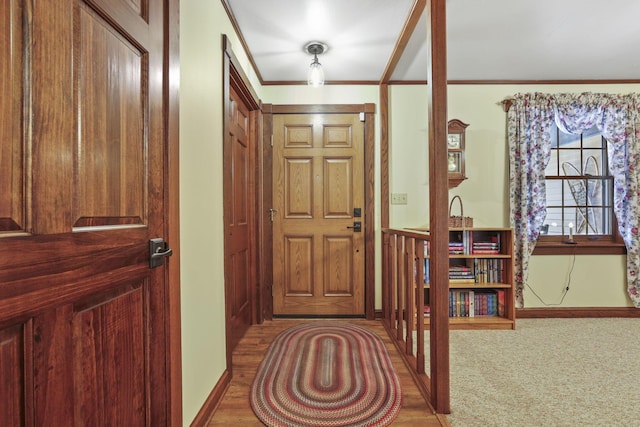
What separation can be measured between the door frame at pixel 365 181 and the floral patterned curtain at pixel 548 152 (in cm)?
134

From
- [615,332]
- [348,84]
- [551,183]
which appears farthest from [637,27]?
[615,332]

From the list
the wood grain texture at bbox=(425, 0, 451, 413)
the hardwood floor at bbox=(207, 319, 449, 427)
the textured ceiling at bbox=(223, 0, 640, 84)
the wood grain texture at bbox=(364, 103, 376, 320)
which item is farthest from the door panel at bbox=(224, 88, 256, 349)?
the wood grain texture at bbox=(425, 0, 451, 413)

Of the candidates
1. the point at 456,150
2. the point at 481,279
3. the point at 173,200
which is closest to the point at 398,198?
the point at 456,150

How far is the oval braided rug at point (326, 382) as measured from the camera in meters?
1.58

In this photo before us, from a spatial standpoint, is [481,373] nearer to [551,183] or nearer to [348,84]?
[551,183]

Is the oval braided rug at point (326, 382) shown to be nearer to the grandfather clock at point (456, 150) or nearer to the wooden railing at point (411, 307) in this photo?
the wooden railing at point (411, 307)

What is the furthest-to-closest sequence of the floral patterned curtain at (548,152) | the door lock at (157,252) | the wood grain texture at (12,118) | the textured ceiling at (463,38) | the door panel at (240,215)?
the floral patterned curtain at (548,152) < the door panel at (240,215) < the textured ceiling at (463,38) < the door lock at (157,252) < the wood grain texture at (12,118)

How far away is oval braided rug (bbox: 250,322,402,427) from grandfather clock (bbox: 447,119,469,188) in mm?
1645

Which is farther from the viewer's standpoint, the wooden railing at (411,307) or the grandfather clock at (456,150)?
the grandfather clock at (456,150)

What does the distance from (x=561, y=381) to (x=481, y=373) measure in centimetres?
44

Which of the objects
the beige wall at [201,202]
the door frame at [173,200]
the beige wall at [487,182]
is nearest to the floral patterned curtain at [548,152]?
the beige wall at [487,182]

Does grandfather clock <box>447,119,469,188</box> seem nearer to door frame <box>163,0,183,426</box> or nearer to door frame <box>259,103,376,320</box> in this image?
door frame <box>259,103,376,320</box>

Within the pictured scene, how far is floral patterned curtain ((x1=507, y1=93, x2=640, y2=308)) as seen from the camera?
300 cm

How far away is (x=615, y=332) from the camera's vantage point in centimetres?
272
